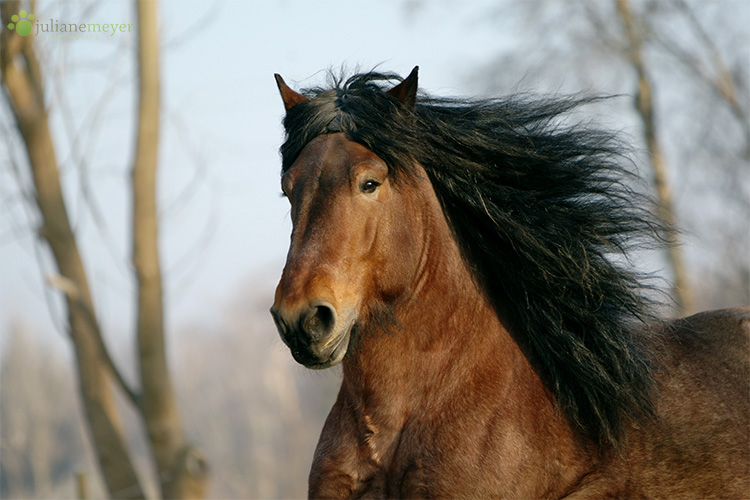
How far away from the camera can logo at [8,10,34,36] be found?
297 inches

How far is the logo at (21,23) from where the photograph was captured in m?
7.55

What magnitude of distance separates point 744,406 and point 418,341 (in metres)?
1.58

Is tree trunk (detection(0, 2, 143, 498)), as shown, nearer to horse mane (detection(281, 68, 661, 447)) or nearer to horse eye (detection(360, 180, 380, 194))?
horse mane (detection(281, 68, 661, 447))

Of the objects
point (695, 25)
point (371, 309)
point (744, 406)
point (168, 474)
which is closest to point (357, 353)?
point (371, 309)

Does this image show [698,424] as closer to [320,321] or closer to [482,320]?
[482,320]

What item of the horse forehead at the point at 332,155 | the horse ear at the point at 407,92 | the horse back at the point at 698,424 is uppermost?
the horse ear at the point at 407,92

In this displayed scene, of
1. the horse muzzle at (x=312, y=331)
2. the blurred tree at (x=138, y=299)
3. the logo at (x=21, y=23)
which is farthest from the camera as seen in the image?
the blurred tree at (x=138, y=299)

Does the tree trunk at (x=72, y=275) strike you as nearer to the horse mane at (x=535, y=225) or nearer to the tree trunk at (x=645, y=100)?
the horse mane at (x=535, y=225)

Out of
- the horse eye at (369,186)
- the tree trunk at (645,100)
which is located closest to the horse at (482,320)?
the horse eye at (369,186)

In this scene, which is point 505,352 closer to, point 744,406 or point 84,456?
point 744,406

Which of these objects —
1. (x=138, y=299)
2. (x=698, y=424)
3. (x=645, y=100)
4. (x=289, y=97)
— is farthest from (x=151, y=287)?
(x=645, y=100)

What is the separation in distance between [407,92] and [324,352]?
4.11 feet

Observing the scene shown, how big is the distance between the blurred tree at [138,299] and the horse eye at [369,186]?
563 cm

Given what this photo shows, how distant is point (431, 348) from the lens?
10.6ft
